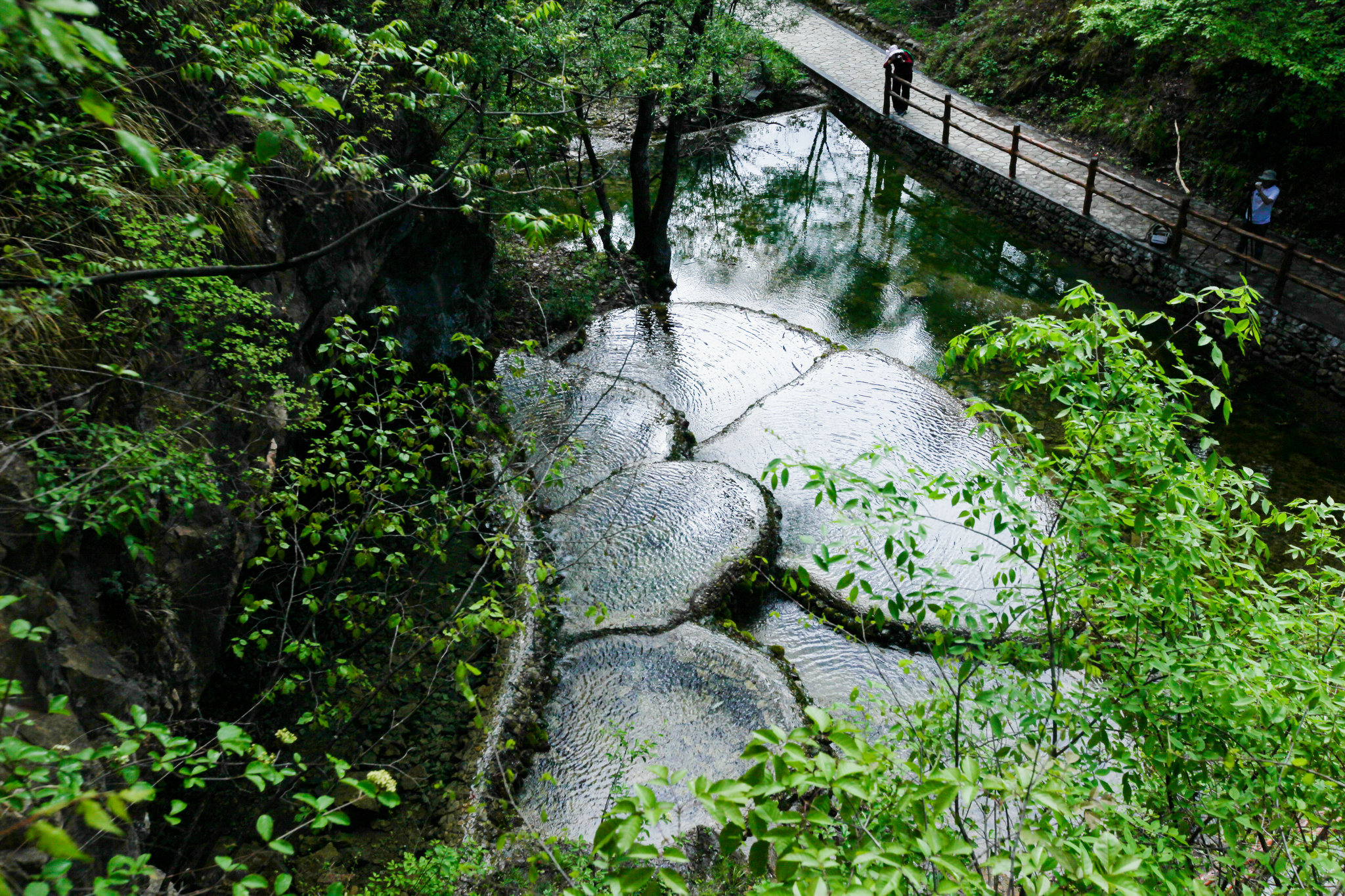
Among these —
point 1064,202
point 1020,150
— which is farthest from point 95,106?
point 1020,150

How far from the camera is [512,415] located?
8422 mm

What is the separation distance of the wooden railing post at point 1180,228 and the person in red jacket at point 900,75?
7040 millimetres

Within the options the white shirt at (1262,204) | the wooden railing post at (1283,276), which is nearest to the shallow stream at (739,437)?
the wooden railing post at (1283,276)

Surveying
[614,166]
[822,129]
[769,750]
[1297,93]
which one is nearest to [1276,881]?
[769,750]

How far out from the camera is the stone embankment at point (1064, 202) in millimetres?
9641

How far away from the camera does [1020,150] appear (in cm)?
1504

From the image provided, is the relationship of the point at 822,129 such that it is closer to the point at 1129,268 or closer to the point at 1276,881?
the point at 1129,268

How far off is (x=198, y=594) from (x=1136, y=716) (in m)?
4.85

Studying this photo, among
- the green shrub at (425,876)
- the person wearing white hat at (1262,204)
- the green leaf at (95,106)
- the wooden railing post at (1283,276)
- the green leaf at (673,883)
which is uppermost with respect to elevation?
the green leaf at (95,106)

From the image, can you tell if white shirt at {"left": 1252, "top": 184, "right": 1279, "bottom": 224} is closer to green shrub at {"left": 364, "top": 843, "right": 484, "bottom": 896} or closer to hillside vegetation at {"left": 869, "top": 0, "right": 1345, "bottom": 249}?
hillside vegetation at {"left": 869, "top": 0, "right": 1345, "bottom": 249}

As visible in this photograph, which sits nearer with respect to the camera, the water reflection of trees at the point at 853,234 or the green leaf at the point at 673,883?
the green leaf at the point at 673,883

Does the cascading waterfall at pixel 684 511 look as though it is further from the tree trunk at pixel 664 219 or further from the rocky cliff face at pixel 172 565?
the rocky cliff face at pixel 172 565

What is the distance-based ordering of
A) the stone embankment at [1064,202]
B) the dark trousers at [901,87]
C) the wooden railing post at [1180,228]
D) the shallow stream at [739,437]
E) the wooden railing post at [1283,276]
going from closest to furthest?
the shallow stream at [739,437] < the wooden railing post at [1283,276] < the stone embankment at [1064,202] < the wooden railing post at [1180,228] < the dark trousers at [901,87]

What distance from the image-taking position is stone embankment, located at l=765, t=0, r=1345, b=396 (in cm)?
964
